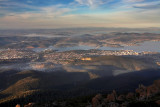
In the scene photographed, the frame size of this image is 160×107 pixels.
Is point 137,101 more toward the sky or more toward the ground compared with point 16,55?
more toward the sky

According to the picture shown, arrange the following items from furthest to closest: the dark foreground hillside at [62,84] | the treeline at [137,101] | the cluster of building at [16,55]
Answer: the cluster of building at [16,55] < the dark foreground hillside at [62,84] < the treeline at [137,101]

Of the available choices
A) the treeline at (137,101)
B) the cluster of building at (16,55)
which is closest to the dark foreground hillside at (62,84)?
the treeline at (137,101)

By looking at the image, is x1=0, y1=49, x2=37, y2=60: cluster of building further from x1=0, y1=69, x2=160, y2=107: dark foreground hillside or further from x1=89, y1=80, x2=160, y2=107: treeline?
x1=89, y1=80, x2=160, y2=107: treeline

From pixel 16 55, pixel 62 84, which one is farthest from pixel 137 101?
pixel 16 55

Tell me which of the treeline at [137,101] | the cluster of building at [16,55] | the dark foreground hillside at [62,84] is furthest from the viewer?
the cluster of building at [16,55]

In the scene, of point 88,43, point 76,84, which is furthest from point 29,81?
point 88,43

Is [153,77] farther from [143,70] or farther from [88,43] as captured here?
[88,43]

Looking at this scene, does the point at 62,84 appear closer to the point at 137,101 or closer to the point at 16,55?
the point at 137,101

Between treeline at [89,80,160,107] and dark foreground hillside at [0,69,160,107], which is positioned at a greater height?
treeline at [89,80,160,107]

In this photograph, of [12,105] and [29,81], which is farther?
[29,81]

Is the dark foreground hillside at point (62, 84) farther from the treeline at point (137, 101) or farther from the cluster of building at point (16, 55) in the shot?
the cluster of building at point (16, 55)

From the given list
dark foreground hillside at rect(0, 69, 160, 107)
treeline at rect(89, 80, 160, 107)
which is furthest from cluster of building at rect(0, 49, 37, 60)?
treeline at rect(89, 80, 160, 107)
